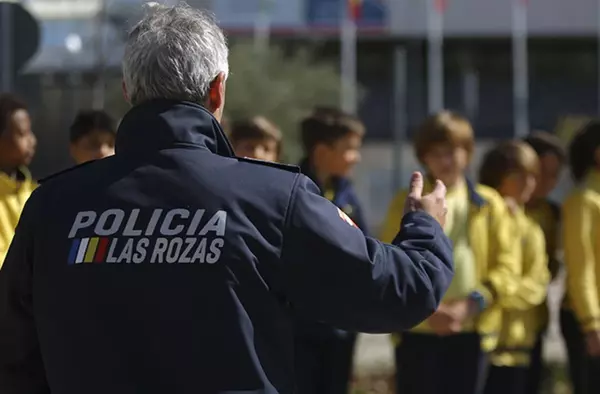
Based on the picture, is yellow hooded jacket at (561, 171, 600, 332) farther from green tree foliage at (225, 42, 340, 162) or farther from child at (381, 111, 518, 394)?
green tree foliage at (225, 42, 340, 162)

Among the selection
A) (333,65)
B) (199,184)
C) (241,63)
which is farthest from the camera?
(333,65)

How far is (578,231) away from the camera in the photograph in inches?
212

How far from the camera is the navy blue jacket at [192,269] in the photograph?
223 cm

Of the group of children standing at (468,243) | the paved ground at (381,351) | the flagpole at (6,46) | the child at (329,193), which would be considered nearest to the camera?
the group of children standing at (468,243)

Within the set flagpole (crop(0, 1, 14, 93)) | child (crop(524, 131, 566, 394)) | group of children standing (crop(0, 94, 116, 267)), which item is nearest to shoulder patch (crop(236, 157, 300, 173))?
group of children standing (crop(0, 94, 116, 267))

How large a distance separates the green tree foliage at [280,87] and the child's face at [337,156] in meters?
26.1

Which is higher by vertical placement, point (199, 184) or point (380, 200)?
point (199, 184)

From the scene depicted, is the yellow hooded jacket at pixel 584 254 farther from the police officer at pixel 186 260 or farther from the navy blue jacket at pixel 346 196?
the police officer at pixel 186 260

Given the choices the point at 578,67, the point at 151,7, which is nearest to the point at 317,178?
the point at 151,7

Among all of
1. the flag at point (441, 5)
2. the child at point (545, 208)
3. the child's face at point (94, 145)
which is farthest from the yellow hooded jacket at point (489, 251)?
the flag at point (441, 5)

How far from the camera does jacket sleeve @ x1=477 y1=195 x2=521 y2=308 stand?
5125mm

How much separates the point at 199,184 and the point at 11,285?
506 millimetres

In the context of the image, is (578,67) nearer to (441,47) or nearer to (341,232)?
(441,47)

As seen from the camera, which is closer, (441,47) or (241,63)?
(241,63)
